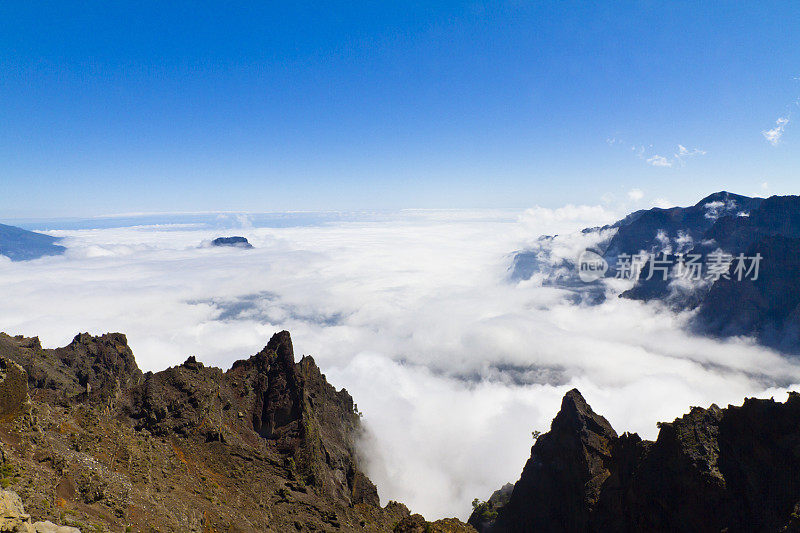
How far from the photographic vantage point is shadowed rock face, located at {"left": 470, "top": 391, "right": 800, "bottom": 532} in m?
41.1

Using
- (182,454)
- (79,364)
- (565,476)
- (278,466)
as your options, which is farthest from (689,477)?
(79,364)

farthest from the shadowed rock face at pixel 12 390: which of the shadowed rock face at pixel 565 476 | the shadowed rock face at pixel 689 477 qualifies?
the shadowed rock face at pixel 565 476

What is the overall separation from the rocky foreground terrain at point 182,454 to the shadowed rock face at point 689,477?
73.5ft

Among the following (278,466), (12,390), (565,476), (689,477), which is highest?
(12,390)

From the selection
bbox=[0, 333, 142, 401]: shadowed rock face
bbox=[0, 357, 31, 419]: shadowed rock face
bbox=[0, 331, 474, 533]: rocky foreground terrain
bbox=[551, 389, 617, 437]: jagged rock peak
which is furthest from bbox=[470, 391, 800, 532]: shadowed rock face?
bbox=[0, 333, 142, 401]: shadowed rock face

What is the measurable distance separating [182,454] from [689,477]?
64808 millimetres

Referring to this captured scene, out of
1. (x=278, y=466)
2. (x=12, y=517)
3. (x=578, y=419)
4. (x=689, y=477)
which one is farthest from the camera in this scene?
(x=578, y=419)

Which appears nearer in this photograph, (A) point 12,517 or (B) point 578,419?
(A) point 12,517

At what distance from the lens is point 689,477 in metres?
45.6

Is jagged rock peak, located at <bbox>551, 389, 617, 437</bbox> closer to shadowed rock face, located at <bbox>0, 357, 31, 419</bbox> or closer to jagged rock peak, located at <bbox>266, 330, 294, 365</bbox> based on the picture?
jagged rock peak, located at <bbox>266, 330, 294, 365</bbox>

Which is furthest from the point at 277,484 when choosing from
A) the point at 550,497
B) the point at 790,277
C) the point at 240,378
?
the point at 790,277

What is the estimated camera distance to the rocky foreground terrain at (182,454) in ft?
80.0

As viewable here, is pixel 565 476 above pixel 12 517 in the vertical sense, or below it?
below

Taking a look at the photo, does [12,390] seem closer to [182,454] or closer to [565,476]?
[182,454]
